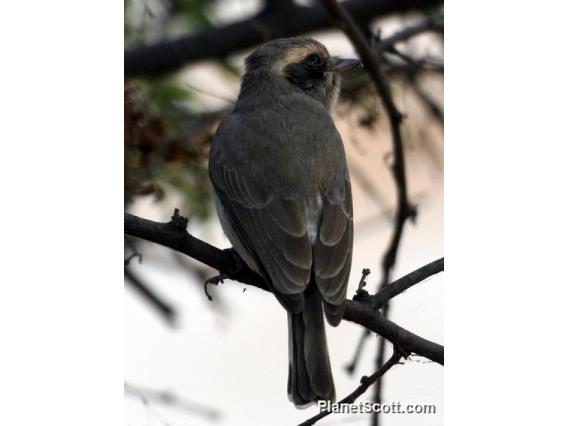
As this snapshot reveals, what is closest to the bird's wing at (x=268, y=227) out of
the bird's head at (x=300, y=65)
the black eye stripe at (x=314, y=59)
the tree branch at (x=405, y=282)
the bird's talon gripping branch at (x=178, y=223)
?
the tree branch at (x=405, y=282)

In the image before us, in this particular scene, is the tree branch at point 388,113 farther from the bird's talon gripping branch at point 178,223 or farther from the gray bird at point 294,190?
the bird's talon gripping branch at point 178,223

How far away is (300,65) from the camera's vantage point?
578cm

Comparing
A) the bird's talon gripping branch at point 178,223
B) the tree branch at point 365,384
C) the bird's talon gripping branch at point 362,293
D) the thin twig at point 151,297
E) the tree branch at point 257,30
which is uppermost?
the tree branch at point 257,30

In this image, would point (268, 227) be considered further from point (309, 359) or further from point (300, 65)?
point (300, 65)

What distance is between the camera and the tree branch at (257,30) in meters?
6.04

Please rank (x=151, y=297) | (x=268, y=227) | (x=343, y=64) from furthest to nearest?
(x=343, y=64), (x=151, y=297), (x=268, y=227)

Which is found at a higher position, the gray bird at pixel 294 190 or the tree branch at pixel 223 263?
the gray bird at pixel 294 190

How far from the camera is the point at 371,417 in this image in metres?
4.99

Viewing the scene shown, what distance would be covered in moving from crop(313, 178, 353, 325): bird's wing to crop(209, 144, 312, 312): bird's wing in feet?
0.19

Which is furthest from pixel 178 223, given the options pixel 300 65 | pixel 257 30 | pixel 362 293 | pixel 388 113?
pixel 257 30

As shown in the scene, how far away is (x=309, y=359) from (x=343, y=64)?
166 centimetres

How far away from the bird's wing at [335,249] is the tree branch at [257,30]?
3.93 feet

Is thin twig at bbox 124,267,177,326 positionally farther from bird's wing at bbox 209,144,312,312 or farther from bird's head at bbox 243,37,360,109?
bird's head at bbox 243,37,360,109

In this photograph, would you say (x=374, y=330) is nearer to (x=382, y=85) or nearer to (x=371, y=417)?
(x=371, y=417)
